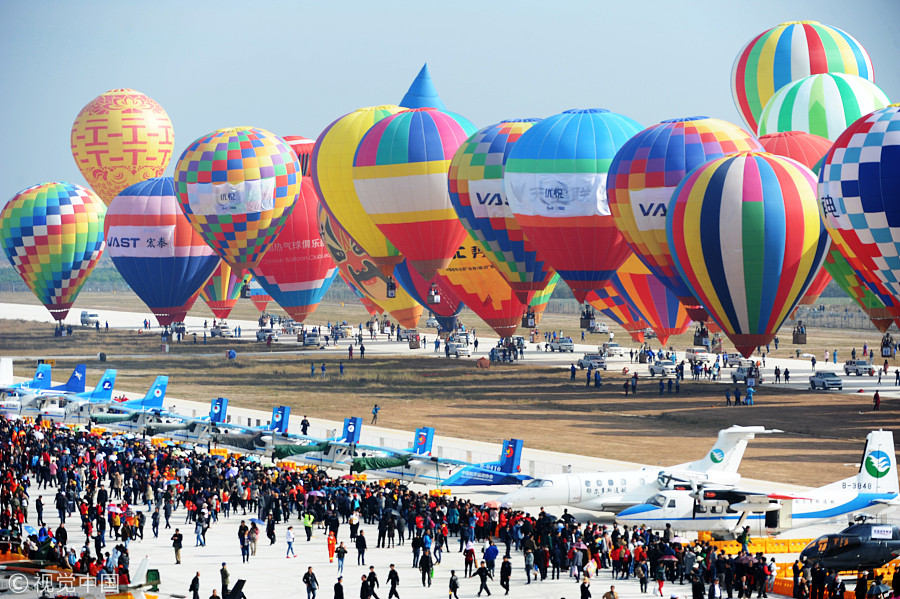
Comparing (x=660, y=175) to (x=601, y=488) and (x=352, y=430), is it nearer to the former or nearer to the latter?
(x=352, y=430)

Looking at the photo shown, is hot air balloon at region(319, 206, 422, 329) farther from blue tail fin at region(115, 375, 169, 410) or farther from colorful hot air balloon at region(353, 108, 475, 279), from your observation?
blue tail fin at region(115, 375, 169, 410)

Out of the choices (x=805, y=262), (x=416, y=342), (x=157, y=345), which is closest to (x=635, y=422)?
(x=805, y=262)

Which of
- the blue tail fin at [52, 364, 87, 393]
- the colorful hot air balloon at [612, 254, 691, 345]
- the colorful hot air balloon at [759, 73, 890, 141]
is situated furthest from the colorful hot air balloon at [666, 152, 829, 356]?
the blue tail fin at [52, 364, 87, 393]

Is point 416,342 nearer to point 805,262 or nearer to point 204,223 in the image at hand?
point 204,223

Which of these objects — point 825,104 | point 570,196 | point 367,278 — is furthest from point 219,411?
point 825,104

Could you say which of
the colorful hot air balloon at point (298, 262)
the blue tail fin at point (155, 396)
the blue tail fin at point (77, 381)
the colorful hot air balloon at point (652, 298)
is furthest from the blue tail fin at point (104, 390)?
the colorful hot air balloon at point (298, 262)

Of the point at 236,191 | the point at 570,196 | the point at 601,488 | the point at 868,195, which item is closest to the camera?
the point at 601,488
